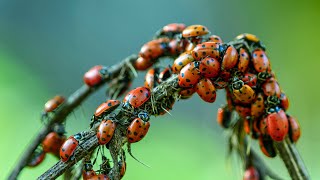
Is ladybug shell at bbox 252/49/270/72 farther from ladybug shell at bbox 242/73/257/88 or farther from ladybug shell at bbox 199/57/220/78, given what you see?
ladybug shell at bbox 199/57/220/78

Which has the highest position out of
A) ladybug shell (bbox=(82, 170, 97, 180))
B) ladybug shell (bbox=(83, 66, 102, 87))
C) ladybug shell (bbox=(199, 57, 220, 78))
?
ladybug shell (bbox=(83, 66, 102, 87))

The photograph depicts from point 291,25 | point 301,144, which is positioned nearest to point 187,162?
point 301,144

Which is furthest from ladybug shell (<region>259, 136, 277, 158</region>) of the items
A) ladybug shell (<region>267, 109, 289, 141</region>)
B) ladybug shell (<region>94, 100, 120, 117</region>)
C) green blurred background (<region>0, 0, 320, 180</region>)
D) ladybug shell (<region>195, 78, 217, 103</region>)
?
green blurred background (<region>0, 0, 320, 180</region>)

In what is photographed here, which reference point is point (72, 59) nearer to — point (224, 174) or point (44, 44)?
point (44, 44)

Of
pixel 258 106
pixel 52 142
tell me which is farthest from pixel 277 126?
pixel 52 142

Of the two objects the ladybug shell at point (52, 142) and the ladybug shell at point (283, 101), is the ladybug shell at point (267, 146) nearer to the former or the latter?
the ladybug shell at point (283, 101)

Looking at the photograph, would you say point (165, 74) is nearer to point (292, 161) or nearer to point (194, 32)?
point (194, 32)
